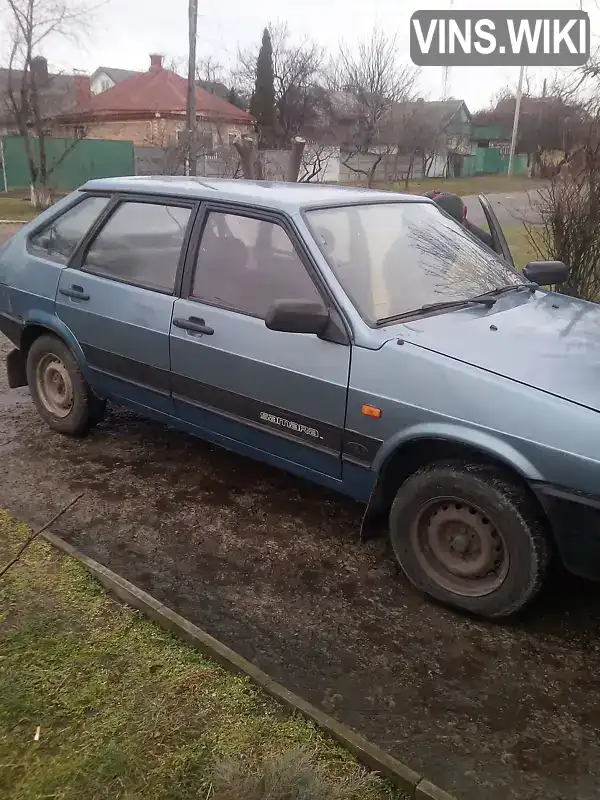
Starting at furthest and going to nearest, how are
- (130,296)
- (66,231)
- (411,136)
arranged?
(411,136) < (66,231) < (130,296)

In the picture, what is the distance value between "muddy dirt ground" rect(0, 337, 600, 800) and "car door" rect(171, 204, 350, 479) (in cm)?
49

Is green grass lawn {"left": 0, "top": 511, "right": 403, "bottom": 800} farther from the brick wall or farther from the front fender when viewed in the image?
the brick wall

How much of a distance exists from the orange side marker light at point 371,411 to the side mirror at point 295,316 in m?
0.43

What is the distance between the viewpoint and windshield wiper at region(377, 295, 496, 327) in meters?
3.28

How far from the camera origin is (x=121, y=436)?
4980 millimetres

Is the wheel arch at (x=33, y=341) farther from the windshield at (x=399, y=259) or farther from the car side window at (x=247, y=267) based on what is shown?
the windshield at (x=399, y=259)

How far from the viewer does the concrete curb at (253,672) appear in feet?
7.09

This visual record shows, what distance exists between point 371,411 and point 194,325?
1.19 meters

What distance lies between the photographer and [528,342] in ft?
10.3

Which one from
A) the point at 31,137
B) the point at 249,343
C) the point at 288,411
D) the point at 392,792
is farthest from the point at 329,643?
the point at 31,137

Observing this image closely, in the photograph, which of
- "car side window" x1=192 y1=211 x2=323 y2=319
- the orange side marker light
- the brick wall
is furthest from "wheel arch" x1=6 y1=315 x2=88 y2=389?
the brick wall

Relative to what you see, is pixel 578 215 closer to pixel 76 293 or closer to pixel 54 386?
pixel 76 293

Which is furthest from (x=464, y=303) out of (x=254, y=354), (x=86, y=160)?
(x=86, y=160)

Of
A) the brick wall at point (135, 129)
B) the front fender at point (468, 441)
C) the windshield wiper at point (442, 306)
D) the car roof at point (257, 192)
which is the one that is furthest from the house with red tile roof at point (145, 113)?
the front fender at point (468, 441)
